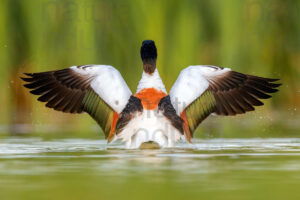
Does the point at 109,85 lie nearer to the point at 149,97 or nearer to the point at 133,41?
the point at 149,97

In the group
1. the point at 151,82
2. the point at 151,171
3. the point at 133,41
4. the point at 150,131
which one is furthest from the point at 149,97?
the point at 133,41

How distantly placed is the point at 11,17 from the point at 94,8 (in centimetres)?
151

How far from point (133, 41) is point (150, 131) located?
4620mm

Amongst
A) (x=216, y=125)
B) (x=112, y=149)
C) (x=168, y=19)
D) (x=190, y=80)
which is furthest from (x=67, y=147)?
(x=168, y=19)

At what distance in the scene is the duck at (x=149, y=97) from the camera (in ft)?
28.3

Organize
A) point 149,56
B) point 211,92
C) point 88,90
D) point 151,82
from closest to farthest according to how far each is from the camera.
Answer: point 151,82 < point 149,56 < point 88,90 < point 211,92

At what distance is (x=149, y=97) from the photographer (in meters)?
8.60

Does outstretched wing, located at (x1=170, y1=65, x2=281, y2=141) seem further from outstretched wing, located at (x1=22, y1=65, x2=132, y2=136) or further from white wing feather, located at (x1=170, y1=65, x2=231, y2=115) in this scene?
outstretched wing, located at (x1=22, y1=65, x2=132, y2=136)

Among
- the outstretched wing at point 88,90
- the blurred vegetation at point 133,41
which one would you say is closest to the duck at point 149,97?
the outstretched wing at point 88,90

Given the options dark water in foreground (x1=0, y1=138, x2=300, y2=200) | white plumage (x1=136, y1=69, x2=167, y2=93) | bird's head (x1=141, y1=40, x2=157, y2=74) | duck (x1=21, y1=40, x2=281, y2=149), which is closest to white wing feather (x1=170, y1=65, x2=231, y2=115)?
duck (x1=21, y1=40, x2=281, y2=149)

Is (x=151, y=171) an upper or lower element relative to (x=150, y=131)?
lower

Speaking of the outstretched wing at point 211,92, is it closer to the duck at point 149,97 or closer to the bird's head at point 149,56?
the duck at point 149,97

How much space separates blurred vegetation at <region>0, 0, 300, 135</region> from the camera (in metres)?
12.8

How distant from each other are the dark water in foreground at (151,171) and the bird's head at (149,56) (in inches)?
42.1
